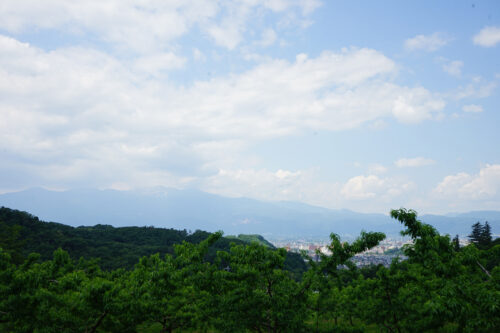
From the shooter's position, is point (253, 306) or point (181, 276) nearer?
point (253, 306)

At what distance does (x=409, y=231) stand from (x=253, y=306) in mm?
6636

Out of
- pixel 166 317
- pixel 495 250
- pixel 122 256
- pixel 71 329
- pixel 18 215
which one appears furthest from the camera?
pixel 18 215

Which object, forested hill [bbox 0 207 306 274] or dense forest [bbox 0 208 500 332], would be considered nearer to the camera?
dense forest [bbox 0 208 500 332]

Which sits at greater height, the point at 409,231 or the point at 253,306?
the point at 409,231

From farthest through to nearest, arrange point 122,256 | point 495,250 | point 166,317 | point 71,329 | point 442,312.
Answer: point 122,256 < point 166,317 < point 71,329 < point 495,250 < point 442,312

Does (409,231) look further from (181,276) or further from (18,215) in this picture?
(18,215)

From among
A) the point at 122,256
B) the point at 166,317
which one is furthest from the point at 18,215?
the point at 166,317

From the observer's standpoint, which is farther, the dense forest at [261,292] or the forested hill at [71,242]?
the forested hill at [71,242]

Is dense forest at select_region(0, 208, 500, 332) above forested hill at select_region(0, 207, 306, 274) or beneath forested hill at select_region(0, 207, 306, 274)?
above

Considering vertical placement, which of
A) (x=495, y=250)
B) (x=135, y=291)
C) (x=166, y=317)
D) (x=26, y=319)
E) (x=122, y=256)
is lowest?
(x=122, y=256)

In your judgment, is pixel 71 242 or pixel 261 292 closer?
pixel 261 292

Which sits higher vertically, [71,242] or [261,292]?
[261,292]

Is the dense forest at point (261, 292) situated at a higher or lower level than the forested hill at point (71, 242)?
higher

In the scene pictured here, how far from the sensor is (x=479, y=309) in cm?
897
